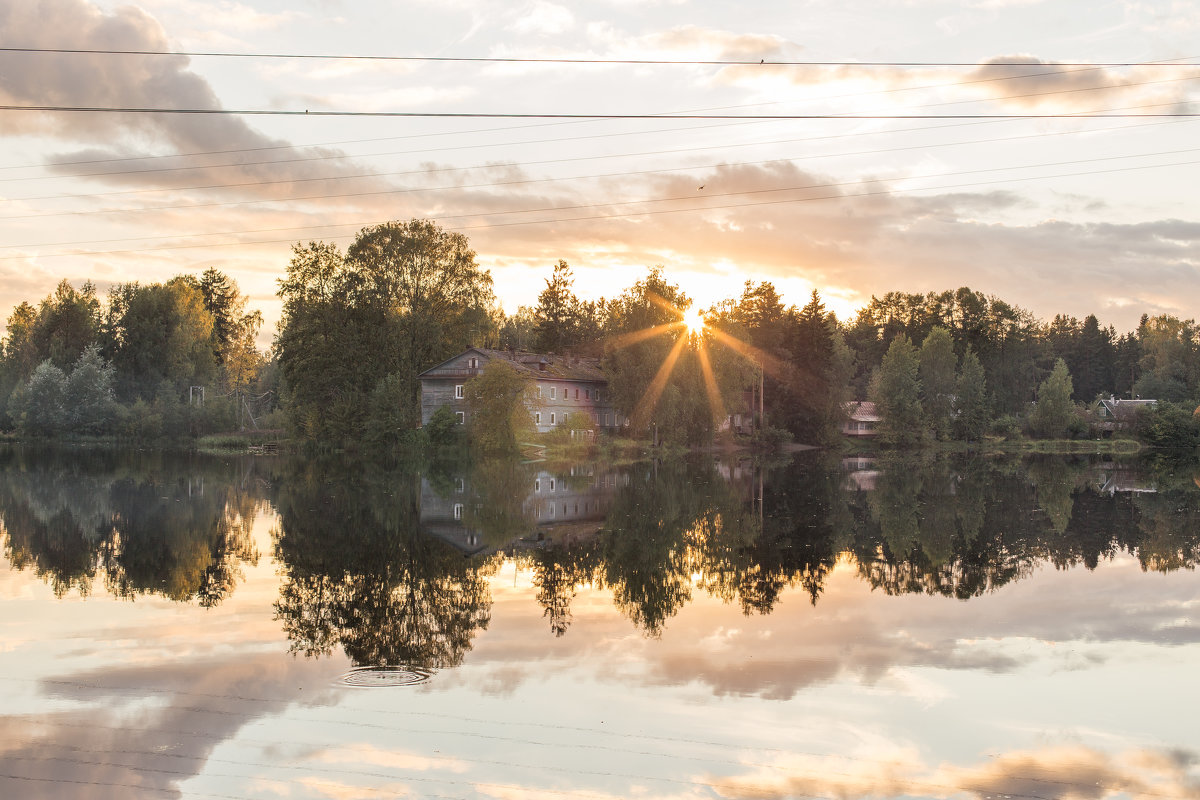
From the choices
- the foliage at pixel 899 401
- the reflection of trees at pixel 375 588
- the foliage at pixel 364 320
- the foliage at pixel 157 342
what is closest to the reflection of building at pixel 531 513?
the reflection of trees at pixel 375 588

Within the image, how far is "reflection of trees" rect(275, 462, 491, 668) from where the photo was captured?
1136 centimetres

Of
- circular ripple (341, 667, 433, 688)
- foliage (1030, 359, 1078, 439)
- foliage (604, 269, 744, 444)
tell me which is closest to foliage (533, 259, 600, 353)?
foliage (604, 269, 744, 444)

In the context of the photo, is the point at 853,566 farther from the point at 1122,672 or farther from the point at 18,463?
the point at 18,463

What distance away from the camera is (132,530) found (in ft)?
71.1

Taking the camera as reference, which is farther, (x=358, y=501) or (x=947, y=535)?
(x=358, y=501)

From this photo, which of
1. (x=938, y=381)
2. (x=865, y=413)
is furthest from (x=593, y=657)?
(x=865, y=413)

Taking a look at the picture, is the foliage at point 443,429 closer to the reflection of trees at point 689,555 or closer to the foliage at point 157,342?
the reflection of trees at point 689,555

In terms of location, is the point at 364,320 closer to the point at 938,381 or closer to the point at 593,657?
the point at 938,381

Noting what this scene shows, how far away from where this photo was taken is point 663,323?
6506 cm

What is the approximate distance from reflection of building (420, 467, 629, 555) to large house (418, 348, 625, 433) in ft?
78.1

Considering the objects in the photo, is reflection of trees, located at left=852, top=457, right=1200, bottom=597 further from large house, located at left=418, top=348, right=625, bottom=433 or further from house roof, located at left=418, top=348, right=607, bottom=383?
house roof, located at left=418, top=348, right=607, bottom=383

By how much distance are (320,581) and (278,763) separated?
26.4 feet

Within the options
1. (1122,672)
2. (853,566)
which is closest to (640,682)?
(1122,672)

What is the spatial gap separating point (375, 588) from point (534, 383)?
4521 cm
